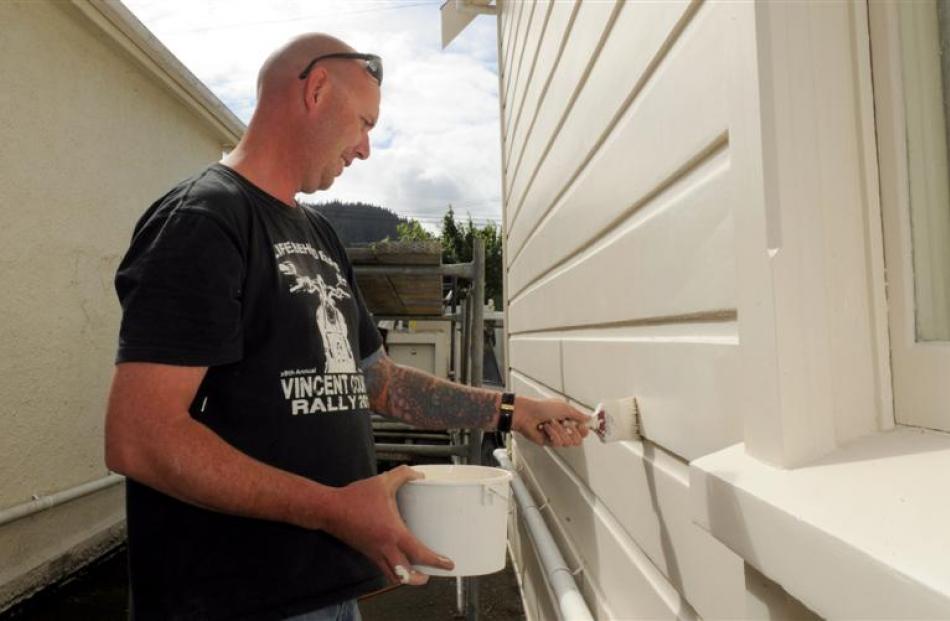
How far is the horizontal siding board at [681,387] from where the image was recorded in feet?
3.34

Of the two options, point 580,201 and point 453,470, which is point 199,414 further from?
point 580,201

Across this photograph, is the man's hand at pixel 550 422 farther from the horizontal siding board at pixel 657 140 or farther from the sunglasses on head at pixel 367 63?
the sunglasses on head at pixel 367 63

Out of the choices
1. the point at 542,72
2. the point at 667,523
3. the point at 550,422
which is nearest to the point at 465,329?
the point at 542,72

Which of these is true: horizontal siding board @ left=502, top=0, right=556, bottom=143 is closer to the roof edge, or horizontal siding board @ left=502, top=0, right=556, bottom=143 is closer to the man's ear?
the man's ear

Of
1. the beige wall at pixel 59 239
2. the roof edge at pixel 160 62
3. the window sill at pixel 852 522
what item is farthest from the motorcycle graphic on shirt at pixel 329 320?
the roof edge at pixel 160 62

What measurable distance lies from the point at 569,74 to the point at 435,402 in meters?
1.23

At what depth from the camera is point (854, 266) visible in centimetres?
83

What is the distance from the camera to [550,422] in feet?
6.63

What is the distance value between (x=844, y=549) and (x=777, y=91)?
557mm

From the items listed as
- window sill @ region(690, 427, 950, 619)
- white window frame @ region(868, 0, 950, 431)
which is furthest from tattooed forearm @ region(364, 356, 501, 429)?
white window frame @ region(868, 0, 950, 431)

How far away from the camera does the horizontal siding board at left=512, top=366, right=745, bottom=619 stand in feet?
3.37

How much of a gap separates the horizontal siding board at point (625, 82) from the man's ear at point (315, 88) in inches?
30.4

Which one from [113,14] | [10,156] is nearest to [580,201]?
[10,156]

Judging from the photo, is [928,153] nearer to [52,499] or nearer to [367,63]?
[367,63]
